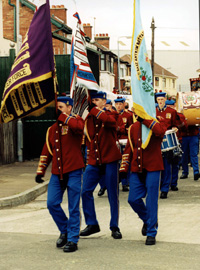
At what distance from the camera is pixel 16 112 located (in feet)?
22.1

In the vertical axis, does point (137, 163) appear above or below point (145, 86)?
below

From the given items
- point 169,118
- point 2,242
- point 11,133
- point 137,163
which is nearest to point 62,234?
point 2,242

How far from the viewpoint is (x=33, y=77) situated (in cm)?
660

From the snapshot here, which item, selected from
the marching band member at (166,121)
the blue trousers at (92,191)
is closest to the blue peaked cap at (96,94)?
the blue trousers at (92,191)

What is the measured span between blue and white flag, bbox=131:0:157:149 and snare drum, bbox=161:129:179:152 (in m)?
3.43

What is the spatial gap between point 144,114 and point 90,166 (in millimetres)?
1105

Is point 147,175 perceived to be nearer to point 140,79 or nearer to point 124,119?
point 140,79

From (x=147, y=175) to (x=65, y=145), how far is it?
1.11 meters

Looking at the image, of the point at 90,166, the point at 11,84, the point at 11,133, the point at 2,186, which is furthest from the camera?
the point at 11,133

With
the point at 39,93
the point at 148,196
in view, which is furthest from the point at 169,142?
the point at 39,93

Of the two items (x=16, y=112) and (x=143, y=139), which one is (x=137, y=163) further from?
(x=16, y=112)

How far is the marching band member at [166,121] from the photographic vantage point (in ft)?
36.2

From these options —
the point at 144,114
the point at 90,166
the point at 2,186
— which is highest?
the point at 144,114

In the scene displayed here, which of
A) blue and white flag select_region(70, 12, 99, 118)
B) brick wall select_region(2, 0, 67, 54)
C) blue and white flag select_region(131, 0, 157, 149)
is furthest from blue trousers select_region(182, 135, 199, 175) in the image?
brick wall select_region(2, 0, 67, 54)
